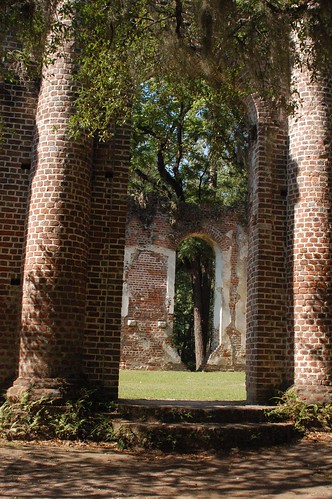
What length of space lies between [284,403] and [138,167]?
1794 cm

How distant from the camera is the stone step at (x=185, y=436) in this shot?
673 cm

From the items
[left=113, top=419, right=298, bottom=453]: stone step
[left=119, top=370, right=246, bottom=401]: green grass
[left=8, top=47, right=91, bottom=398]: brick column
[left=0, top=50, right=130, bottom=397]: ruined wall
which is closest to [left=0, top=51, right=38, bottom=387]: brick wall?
[left=0, top=50, right=130, bottom=397]: ruined wall

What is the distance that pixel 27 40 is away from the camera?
20.6 ft

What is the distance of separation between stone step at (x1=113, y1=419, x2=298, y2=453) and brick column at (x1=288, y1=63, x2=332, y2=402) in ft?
5.48

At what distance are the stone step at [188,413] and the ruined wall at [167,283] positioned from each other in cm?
1211

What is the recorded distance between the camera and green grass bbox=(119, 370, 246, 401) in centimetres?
1092

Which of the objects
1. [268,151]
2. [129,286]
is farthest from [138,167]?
[268,151]

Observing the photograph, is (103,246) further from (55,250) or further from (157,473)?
(157,473)

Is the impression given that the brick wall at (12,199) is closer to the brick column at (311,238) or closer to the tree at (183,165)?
the brick column at (311,238)

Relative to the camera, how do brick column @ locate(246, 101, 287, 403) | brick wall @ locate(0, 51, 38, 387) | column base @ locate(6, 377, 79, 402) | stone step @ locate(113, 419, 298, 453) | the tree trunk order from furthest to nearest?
1. the tree trunk
2. brick column @ locate(246, 101, 287, 403)
3. brick wall @ locate(0, 51, 38, 387)
4. column base @ locate(6, 377, 79, 402)
5. stone step @ locate(113, 419, 298, 453)

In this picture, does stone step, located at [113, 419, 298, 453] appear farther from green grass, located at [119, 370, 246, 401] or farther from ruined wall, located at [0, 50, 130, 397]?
green grass, located at [119, 370, 246, 401]

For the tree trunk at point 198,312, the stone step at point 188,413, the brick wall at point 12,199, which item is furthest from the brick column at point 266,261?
the tree trunk at point 198,312

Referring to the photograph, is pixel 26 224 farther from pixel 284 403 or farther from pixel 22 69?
pixel 284 403

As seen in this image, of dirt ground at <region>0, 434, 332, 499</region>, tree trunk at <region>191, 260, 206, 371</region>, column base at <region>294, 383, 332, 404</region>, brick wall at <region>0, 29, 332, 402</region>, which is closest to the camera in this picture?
dirt ground at <region>0, 434, 332, 499</region>
